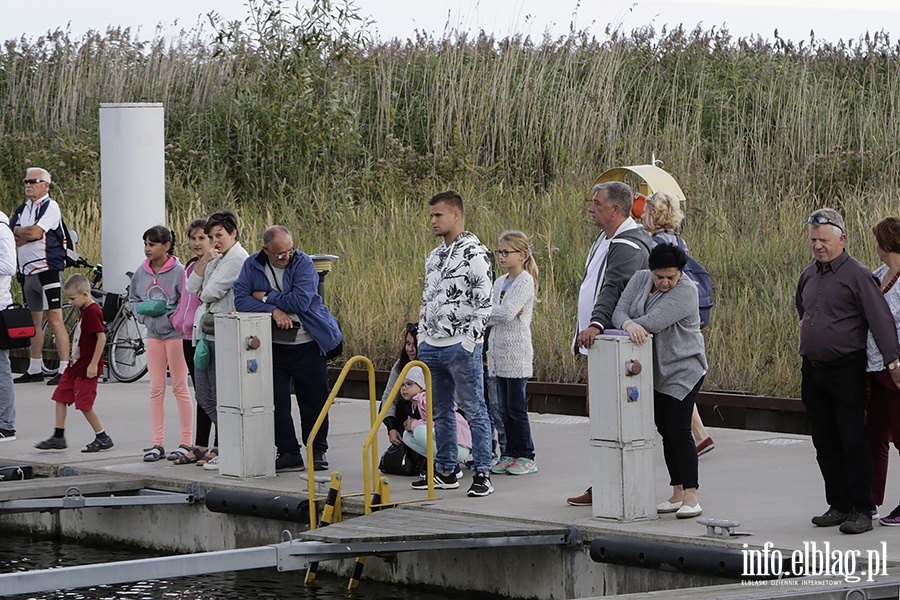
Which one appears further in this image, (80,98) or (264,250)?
(80,98)

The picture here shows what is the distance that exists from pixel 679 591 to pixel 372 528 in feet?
6.10

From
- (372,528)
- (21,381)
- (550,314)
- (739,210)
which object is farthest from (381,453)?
(739,210)

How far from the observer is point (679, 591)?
656cm

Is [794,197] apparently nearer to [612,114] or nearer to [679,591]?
[612,114]

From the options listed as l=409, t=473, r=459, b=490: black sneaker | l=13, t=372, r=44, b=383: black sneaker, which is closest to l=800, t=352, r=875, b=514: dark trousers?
l=409, t=473, r=459, b=490: black sneaker

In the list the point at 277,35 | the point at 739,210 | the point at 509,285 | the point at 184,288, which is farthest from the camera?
the point at 277,35

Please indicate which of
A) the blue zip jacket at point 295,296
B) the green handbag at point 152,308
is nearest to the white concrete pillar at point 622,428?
the blue zip jacket at point 295,296

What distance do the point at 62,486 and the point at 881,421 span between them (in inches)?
202

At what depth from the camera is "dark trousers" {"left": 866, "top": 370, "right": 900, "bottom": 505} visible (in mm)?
7668

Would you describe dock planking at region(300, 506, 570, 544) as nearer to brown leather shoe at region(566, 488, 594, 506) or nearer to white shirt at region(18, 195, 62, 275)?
brown leather shoe at region(566, 488, 594, 506)

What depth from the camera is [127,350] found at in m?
14.7

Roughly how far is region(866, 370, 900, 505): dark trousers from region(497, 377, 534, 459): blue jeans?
90.5 inches

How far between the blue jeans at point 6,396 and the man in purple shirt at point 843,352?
6.35 m

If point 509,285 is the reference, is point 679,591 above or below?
below
